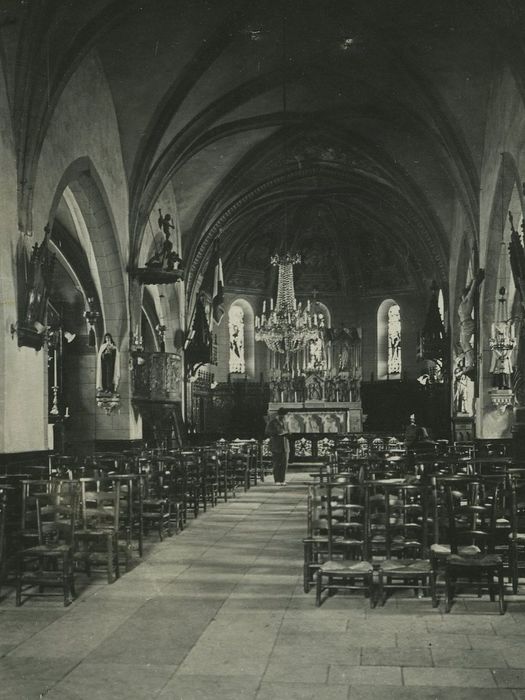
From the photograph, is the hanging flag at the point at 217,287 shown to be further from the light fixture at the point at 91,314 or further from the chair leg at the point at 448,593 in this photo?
the chair leg at the point at 448,593

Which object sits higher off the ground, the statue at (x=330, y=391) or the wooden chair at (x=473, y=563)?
the statue at (x=330, y=391)

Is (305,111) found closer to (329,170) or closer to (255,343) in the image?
(329,170)

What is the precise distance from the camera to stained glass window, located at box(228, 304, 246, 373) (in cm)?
3177

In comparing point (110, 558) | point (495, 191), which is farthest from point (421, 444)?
point (110, 558)

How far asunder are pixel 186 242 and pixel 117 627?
63.5 ft

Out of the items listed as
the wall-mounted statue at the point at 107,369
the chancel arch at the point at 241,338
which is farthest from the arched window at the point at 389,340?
the wall-mounted statue at the point at 107,369

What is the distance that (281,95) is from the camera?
20266 millimetres

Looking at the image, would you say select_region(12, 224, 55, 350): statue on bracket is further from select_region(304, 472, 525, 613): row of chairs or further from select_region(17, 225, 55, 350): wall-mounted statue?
select_region(304, 472, 525, 613): row of chairs

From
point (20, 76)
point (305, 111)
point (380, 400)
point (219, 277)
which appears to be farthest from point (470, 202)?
point (380, 400)

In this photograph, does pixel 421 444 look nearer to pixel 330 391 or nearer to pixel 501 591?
pixel 501 591

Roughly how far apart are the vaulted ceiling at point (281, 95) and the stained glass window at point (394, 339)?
10.9ft

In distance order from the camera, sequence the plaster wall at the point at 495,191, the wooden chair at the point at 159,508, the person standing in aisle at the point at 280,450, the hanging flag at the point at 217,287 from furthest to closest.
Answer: the hanging flag at the point at 217,287 < the person standing in aisle at the point at 280,450 < the plaster wall at the point at 495,191 < the wooden chair at the point at 159,508

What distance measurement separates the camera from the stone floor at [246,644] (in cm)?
467

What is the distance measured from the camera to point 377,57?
57.0ft
